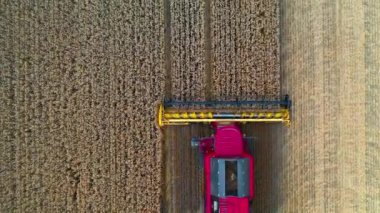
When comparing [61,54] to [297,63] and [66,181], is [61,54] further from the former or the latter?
[297,63]

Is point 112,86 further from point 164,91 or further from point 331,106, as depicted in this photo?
point 331,106

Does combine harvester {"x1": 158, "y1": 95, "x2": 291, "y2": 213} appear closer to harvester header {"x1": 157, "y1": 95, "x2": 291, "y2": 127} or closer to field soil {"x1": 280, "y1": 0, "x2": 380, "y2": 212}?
harvester header {"x1": 157, "y1": 95, "x2": 291, "y2": 127}

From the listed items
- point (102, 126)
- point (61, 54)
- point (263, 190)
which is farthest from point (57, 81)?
point (263, 190)

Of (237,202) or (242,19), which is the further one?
(242,19)

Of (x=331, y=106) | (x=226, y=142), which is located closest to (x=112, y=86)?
(x=226, y=142)

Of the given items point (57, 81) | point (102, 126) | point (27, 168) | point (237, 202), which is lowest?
point (237, 202)
